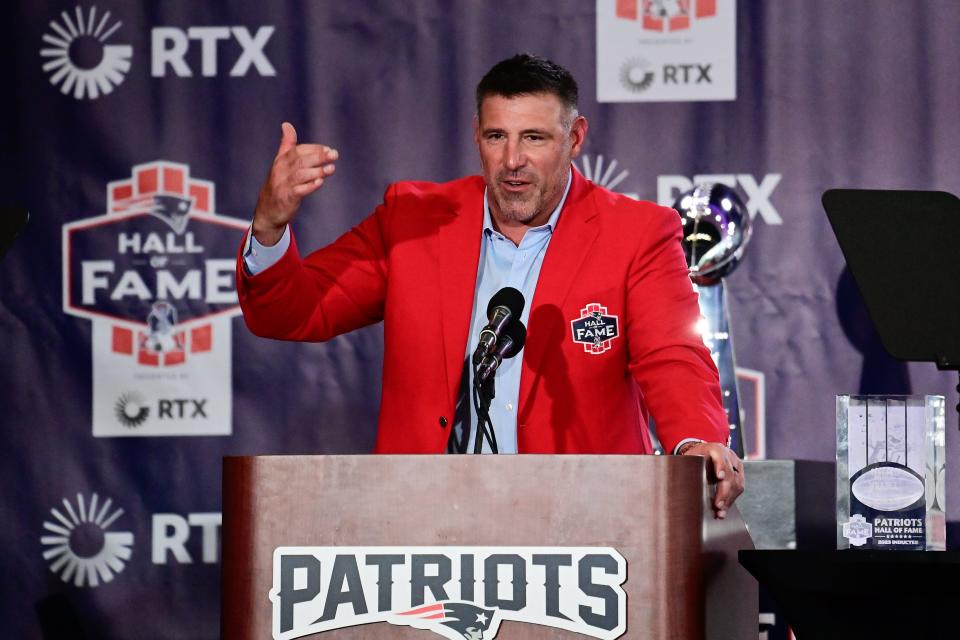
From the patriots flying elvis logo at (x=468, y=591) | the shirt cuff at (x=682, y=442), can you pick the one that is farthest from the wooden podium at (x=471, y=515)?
the shirt cuff at (x=682, y=442)

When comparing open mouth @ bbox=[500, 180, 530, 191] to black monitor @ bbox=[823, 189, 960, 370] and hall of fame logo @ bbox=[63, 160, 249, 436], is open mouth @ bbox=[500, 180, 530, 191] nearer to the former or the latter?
black monitor @ bbox=[823, 189, 960, 370]

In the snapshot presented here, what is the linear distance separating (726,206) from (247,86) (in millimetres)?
1587

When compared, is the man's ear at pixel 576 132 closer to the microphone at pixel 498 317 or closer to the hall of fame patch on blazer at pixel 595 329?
the hall of fame patch on blazer at pixel 595 329

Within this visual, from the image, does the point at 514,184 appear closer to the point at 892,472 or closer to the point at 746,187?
the point at 892,472

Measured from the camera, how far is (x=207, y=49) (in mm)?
3943

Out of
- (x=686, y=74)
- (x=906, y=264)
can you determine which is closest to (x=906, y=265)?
(x=906, y=264)

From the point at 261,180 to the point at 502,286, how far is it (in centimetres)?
146

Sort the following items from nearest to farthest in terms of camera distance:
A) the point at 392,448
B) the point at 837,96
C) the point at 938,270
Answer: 1. the point at 938,270
2. the point at 392,448
3. the point at 837,96

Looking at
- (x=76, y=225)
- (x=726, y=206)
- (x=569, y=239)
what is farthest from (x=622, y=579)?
(x=76, y=225)

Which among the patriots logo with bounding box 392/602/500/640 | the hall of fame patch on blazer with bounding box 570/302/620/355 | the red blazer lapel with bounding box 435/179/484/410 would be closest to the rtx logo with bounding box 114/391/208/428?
the red blazer lapel with bounding box 435/179/484/410

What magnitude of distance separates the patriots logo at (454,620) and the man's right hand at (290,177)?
76 cm

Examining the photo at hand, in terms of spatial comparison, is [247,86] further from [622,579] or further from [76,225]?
[622,579]

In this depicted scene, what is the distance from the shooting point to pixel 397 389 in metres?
2.60

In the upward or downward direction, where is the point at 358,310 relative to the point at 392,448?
upward
